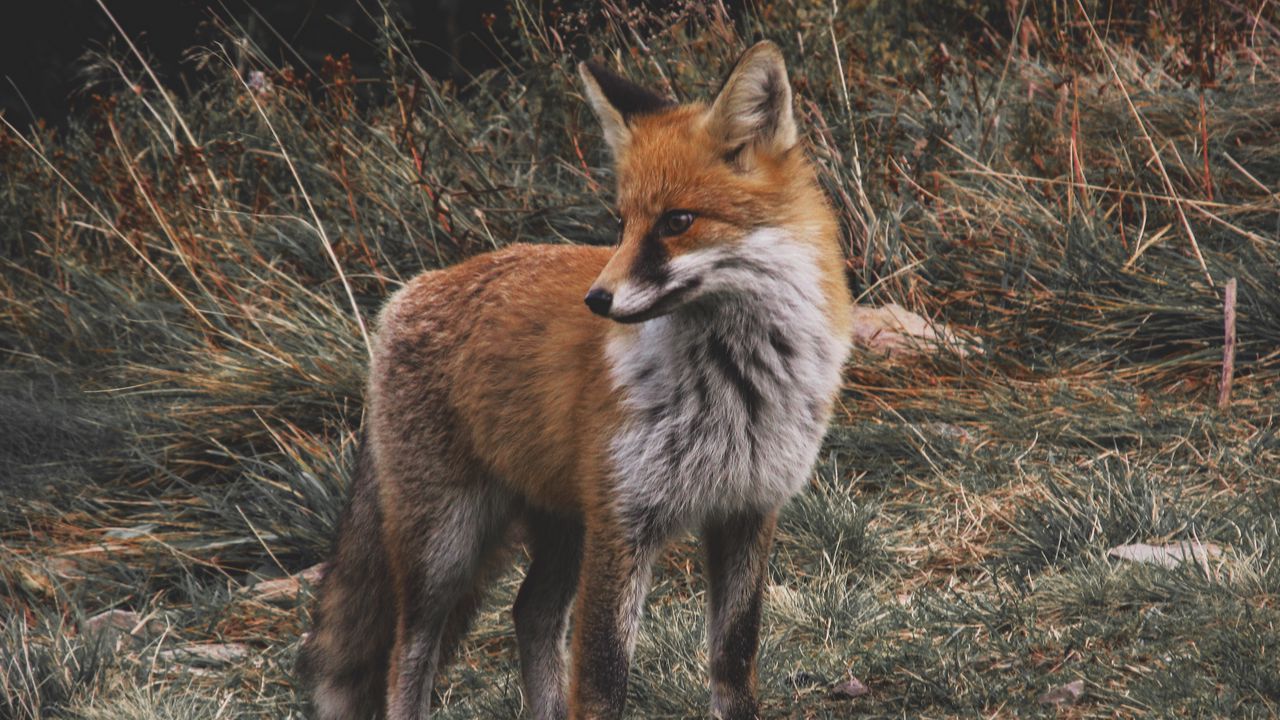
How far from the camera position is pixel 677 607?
4453mm

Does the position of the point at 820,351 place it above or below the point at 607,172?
above

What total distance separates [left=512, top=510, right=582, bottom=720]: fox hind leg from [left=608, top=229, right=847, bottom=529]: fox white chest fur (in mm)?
847

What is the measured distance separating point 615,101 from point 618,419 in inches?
36.7

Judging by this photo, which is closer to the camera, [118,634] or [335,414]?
[118,634]

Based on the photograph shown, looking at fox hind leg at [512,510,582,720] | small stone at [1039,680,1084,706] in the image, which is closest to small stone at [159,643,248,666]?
fox hind leg at [512,510,582,720]

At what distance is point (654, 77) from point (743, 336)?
4102 mm

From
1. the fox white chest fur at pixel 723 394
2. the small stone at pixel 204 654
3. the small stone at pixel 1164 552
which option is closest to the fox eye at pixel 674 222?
the fox white chest fur at pixel 723 394

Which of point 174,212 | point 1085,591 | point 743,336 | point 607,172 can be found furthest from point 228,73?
point 1085,591

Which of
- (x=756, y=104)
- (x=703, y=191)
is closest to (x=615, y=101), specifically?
(x=756, y=104)

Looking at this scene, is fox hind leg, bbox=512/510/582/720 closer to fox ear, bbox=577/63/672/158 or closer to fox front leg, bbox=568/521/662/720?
fox front leg, bbox=568/521/662/720

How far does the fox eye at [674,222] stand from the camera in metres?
3.23

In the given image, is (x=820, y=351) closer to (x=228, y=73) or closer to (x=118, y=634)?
(x=118, y=634)

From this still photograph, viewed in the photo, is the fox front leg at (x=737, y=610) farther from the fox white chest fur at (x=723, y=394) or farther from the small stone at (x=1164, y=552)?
the small stone at (x=1164, y=552)

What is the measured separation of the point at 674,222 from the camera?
10.6 ft
